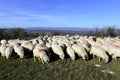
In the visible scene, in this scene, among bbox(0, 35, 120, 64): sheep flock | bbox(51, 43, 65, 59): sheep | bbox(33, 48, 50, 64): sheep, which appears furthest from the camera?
bbox(51, 43, 65, 59): sheep

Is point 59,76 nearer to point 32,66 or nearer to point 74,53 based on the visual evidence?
point 32,66

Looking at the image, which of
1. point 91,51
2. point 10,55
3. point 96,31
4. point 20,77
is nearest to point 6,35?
point 96,31

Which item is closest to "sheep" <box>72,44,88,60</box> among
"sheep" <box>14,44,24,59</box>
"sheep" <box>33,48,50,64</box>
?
"sheep" <box>33,48,50,64</box>

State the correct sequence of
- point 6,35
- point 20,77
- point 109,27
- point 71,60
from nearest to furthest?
point 20,77 → point 71,60 → point 6,35 → point 109,27

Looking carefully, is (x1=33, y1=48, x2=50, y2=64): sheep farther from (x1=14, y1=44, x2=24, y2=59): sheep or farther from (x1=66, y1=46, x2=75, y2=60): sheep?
(x1=66, y1=46, x2=75, y2=60): sheep

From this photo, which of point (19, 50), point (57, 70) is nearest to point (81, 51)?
point (57, 70)

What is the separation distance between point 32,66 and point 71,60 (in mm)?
2400

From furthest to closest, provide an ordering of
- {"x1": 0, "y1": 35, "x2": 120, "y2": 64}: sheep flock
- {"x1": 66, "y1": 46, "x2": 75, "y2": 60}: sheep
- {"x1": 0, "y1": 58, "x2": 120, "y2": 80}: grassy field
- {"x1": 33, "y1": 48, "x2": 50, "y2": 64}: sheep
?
{"x1": 66, "y1": 46, "x2": 75, "y2": 60}: sheep
{"x1": 0, "y1": 35, "x2": 120, "y2": 64}: sheep flock
{"x1": 33, "y1": 48, "x2": 50, "y2": 64}: sheep
{"x1": 0, "y1": 58, "x2": 120, "y2": 80}: grassy field

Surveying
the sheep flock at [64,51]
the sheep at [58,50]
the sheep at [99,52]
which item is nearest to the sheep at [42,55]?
the sheep flock at [64,51]

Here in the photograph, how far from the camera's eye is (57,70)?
1223 cm

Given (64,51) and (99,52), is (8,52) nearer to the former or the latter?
(64,51)

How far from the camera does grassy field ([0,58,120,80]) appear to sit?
445 inches

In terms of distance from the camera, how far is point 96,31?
111ft

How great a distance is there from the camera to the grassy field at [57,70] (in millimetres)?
11297
